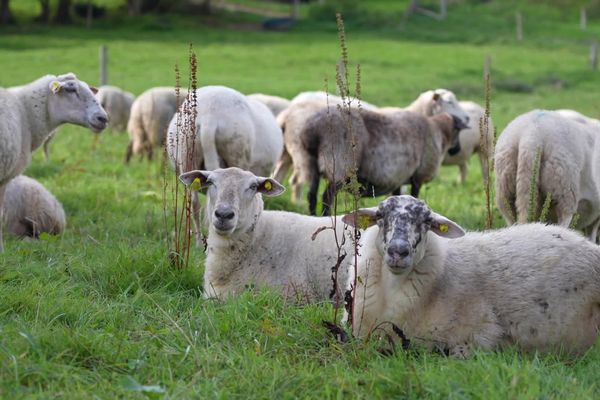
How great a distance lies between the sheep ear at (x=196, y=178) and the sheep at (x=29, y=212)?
8.91 ft

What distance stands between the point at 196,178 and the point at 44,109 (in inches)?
109

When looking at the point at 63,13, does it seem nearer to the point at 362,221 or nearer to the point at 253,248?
the point at 253,248

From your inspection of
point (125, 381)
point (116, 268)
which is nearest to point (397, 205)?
point (125, 381)

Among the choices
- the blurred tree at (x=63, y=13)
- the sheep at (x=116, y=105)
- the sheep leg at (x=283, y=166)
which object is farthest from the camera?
the blurred tree at (x=63, y=13)

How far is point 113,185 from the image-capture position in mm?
11422

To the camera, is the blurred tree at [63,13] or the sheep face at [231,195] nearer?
the sheep face at [231,195]

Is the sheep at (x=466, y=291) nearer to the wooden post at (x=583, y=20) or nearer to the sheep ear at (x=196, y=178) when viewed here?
the sheep ear at (x=196, y=178)

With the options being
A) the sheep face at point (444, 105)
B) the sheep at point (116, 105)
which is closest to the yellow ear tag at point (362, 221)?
the sheep face at point (444, 105)

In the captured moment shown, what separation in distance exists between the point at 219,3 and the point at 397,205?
4746 cm

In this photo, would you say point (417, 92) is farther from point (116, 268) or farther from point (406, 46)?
point (116, 268)

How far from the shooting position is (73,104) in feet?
28.2

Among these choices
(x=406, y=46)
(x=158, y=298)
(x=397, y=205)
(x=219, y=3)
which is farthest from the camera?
(x=219, y=3)

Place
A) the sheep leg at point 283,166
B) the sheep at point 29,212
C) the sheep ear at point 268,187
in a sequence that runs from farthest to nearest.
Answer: the sheep leg at point 283,166, the sheep at point 29,212, the sheep ear at point 268,187

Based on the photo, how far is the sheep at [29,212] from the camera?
8.71m
